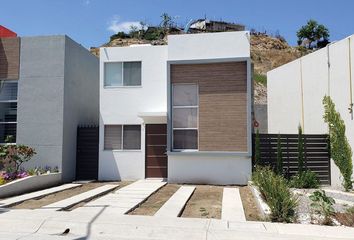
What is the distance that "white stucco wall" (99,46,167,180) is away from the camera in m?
16.9

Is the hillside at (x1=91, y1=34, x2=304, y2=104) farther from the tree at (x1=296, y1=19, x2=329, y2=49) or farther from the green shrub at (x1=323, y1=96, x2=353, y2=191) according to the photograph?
the green shrub at (x1=323, y1=96, x2=353, y2=191)

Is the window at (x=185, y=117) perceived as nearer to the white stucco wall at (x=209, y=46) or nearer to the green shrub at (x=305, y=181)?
the white stucco wall at (x=209, y=46)

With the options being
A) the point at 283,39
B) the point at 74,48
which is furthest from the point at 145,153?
the point at 283,39

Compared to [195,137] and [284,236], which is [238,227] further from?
[195,137]

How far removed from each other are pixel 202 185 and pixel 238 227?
722 cm

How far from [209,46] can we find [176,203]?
7337 mm

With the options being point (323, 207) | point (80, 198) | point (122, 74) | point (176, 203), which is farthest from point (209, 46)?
point (323, 207)

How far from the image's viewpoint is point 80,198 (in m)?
11.9

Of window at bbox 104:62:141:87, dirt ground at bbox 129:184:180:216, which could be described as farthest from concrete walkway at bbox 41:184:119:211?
window at bbox 104:62:141:87

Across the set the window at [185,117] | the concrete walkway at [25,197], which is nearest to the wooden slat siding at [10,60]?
the concrete walkway at [25,197]

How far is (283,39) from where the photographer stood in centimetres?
8712

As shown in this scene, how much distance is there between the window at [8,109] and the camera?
16.6 metres

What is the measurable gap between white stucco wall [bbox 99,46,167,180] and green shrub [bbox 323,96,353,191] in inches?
266

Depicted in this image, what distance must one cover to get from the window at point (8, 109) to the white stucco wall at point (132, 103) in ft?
12.1
